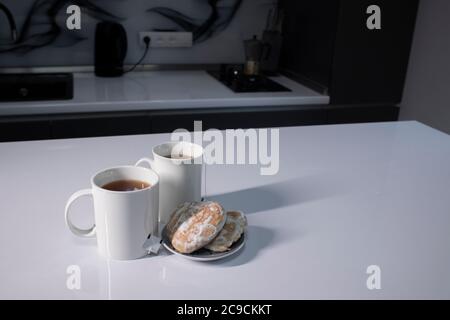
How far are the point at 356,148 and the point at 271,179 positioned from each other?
1.09ft

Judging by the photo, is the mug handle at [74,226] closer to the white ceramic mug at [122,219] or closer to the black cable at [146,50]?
the white ceramic mug at [122,219]

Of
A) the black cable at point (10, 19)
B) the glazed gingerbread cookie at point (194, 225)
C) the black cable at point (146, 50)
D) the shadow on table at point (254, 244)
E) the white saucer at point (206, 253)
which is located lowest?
the shadow on table at point (254, 244)

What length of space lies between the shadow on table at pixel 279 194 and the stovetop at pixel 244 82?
110cm

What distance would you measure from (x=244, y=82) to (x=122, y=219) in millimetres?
1538

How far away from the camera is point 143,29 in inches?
94.1

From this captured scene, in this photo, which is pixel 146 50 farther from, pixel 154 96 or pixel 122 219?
pixel 122 219

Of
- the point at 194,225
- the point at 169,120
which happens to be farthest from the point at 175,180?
the point at 169,120

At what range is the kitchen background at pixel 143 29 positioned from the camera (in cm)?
225

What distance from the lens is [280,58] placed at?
2562 millimetres

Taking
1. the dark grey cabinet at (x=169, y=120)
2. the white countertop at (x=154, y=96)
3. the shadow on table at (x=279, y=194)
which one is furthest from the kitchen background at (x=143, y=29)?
the shadow on table at (x=279, y=194)

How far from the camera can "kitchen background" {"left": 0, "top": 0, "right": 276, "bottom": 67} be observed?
2252 mm

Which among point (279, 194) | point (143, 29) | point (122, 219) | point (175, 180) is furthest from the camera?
point (143, 29)

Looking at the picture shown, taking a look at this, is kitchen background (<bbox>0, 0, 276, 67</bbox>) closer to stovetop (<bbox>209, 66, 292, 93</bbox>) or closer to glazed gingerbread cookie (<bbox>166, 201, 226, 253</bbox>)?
stovetop (<bbox>209, 66, 292, 93</bbox>)
